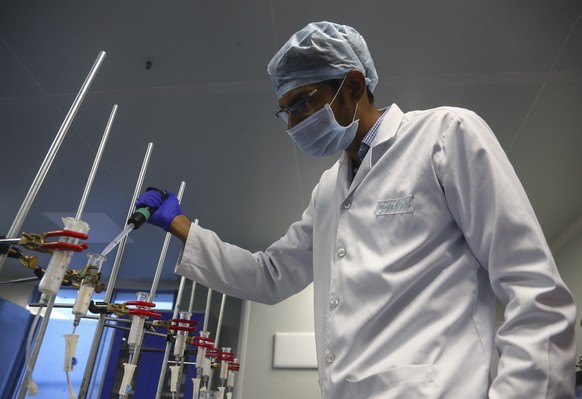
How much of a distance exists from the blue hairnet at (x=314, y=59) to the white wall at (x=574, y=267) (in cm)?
287

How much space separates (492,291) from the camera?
28.0 inches

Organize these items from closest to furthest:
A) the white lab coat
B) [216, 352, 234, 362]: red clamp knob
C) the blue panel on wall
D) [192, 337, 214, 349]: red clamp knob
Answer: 1. the white lab coat
2. [192, 337, 214, 349]: red clamp knob
3. [216, 352, 234, 362]: red clamp knob
4. the blue panel on wall

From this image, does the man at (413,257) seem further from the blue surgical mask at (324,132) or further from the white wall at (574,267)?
the white wall at (574,267)

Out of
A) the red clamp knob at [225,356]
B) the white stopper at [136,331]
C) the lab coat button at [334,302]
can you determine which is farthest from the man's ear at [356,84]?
the red clamp knob at [225,356]

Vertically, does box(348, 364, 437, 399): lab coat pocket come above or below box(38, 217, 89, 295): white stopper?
below

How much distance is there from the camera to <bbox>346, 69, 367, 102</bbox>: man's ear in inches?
39.5

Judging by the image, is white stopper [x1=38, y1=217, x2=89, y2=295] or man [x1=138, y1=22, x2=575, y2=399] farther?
white stopper [x1=38, y1=217, x2=89, y2=295]

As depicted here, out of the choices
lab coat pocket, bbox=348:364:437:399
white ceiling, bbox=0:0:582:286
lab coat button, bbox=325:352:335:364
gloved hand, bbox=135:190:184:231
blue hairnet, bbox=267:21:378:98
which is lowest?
lab coat pocket, bbox=348:364:437:399

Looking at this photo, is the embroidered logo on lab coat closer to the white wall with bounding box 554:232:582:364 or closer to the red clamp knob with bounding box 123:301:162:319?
the red clamp knob with bounding box 123:301:162:319

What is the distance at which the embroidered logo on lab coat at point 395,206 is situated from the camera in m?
0.75

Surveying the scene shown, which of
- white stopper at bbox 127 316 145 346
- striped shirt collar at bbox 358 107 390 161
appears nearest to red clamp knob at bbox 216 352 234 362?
white stopper at bbox 127 316 145 346

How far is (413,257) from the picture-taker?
72cm

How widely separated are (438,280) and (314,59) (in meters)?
0.57

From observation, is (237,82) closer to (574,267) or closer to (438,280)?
(438,280)
